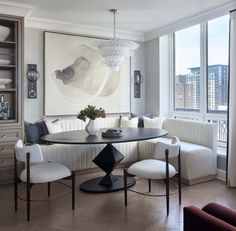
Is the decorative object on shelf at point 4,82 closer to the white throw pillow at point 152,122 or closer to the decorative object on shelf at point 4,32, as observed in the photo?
the decorative object on shelf at point 4,32

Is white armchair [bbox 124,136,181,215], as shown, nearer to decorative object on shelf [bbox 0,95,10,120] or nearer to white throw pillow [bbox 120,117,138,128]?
white throw pillow [bbox 120,117,138,128]

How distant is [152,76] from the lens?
566cm

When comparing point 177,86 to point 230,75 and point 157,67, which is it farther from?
point 230,75

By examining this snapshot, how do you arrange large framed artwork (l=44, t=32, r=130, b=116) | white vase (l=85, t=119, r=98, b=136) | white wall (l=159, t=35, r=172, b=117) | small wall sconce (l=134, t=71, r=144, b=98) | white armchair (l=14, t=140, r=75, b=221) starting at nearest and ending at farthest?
white armchair (l=14, t=140, r=75, b=221) < white vase (l=85, t=119, r=98, b=136) < large framed artwork (l=44, t=32, r=130, b=116) < white wall (l=159, t=35, r=172, b=117) < small wall sconce (l=134, t=71, r=144, b=98)

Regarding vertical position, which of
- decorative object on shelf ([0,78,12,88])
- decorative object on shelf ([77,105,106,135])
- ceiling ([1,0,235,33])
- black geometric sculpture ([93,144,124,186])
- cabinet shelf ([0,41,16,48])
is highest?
ceiling ([1,0,235,33])

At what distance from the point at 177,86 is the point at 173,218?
10.3 feet

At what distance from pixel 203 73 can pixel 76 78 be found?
2240mm

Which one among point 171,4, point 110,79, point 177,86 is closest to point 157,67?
point 177,86

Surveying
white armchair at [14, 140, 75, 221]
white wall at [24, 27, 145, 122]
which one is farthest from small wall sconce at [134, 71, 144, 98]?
white armchair at [14, 140, 75, 221]

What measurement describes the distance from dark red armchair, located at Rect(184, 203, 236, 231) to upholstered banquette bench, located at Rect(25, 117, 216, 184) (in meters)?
2.25

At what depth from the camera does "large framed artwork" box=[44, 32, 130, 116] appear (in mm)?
4750

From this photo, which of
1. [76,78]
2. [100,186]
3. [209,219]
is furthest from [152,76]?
[209,219]

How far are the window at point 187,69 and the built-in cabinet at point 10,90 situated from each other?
9.51 ft

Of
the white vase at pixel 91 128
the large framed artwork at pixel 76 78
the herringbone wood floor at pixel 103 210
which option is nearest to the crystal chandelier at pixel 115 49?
the white vase at pixel 91 128
